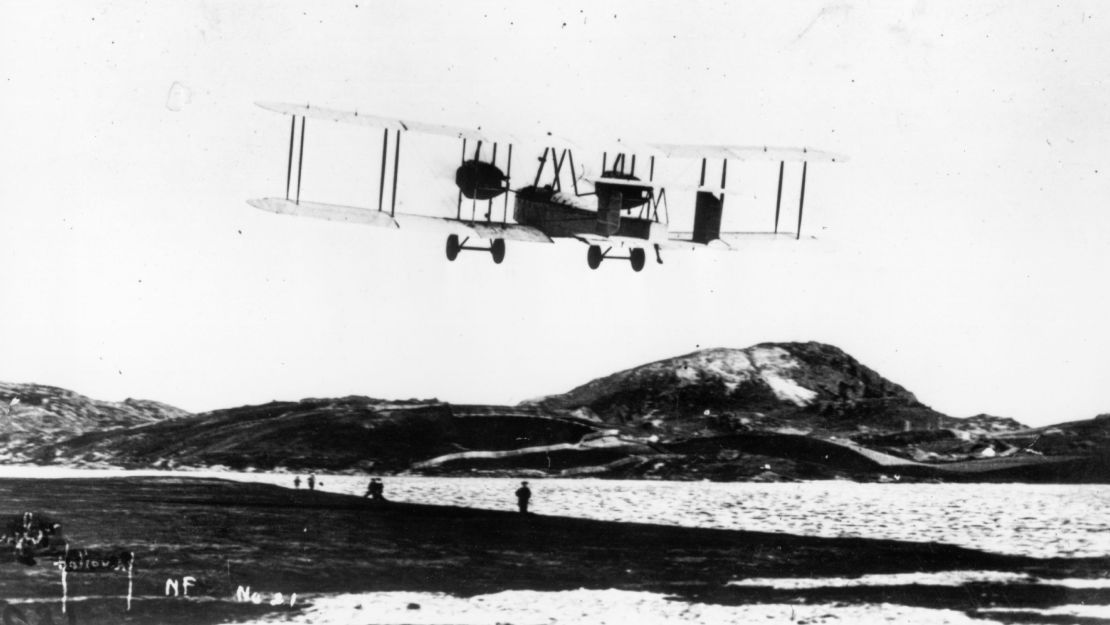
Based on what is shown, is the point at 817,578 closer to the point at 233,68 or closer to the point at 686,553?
the point at 686,553

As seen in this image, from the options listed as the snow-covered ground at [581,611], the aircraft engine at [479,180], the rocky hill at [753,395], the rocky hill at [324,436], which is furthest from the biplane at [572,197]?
the snow-covered ground at [581,611]

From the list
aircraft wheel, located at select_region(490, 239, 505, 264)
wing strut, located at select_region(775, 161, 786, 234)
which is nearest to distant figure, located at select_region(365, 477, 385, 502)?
aircraft wheel, located at select_region(490, 239, 505, 264)

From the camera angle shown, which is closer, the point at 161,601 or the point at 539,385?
the point at 161,601

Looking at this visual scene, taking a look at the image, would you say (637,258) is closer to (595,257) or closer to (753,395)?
(595,257)

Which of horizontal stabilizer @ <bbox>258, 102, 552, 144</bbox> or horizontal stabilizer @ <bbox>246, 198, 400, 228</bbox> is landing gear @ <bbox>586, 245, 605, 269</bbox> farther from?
horizontal stabilizer @ <bbox>246, 198, 400, 228</bbox>

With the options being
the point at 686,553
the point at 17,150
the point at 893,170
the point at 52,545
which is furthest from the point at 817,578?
the point at 17,150

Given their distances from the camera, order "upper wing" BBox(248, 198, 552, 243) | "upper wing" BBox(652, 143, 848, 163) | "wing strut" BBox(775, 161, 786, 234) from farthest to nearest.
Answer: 1. "wing strut" BBox(775, 161, 786, 234)
2. "upper wing" BBox(652, 143, 848, 163)
3. "upper wing" BBox(248, 198, 552, 243)

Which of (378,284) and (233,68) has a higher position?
(233,68)

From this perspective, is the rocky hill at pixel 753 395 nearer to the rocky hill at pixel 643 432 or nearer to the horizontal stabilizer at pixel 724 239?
the rocky hill at pixel 643 432
